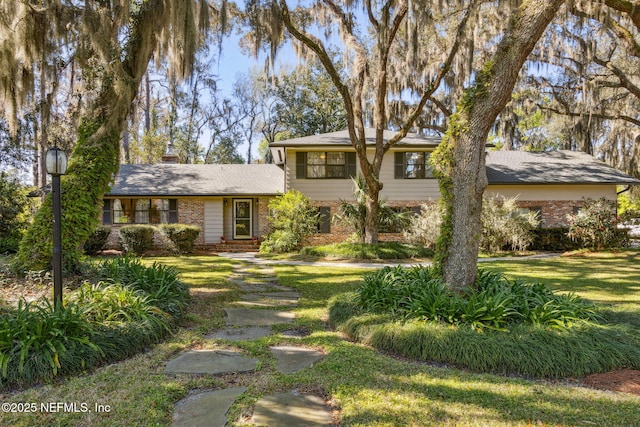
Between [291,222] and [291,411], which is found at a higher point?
[291,222]

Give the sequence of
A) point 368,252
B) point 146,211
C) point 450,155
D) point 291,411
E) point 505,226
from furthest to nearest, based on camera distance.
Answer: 1. point 146,211
2. point 505,226
3. point 368,252
4. point 450,155
5. point 291,411

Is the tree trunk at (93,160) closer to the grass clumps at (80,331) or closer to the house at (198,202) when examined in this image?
the grass clumps at (80,331)

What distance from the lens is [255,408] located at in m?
2.72

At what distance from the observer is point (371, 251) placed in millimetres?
12352

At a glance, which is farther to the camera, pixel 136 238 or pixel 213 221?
pixel 213 221

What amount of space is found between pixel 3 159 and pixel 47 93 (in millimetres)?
14849

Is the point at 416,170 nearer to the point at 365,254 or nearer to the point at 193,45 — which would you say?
the point at 365,254

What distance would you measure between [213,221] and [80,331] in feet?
42.9

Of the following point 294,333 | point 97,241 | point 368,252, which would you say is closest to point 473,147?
point 294,333

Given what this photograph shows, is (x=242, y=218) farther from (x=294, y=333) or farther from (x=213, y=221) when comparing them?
(x=294, y=333)

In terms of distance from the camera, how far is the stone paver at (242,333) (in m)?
4.32

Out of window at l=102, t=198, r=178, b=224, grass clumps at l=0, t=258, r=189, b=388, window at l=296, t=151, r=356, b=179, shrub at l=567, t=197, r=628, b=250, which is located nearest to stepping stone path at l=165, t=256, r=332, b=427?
grass clumps at l=0, t=258, r=189, b=388

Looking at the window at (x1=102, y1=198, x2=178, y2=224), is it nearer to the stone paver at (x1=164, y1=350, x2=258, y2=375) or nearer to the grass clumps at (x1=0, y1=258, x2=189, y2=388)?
the grass clumps at (x1=0, y1=258, x2=189, y2=388)

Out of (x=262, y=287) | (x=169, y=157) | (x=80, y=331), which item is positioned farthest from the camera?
(x=169, y=157)
